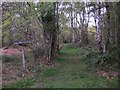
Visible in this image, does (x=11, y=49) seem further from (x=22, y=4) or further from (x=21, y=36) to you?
(x=22, y=4)

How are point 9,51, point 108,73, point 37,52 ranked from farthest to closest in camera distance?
point 9,51 → point 37,52 → point 108,73

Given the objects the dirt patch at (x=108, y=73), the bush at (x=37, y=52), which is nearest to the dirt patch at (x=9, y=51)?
the bush at (x=37, y=52)

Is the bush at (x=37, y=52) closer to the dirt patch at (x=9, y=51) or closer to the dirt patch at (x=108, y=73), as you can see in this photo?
the dirt patch at (x=9, y=51)

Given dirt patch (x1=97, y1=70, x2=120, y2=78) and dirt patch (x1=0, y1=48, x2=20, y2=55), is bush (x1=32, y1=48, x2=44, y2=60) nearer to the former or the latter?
dirt patch (x1=0, y1=48, x2=20, y2=55)

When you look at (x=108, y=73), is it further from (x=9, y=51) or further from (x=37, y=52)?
(x=9, y=51)

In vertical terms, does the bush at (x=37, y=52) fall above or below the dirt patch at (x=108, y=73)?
above

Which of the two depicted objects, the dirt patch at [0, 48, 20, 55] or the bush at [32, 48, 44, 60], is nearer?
the bush at [32, 48, 44, 60]

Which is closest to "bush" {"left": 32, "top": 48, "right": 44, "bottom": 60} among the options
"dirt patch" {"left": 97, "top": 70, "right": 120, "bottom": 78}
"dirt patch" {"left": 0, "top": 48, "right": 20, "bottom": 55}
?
"dirt patch" {"left": 0, "top": 48, "right": 20, "bottom": 55}

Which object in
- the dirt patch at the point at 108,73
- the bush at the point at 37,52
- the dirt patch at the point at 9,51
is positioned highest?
the bush at the point at 37,52

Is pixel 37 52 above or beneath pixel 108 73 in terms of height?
above

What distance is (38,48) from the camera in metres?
12.7

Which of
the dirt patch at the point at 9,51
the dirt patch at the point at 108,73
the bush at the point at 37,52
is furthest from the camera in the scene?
the dirt patch at the point at 9,51

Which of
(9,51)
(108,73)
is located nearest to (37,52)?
(108,73)

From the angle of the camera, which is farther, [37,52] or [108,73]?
[37,52]
